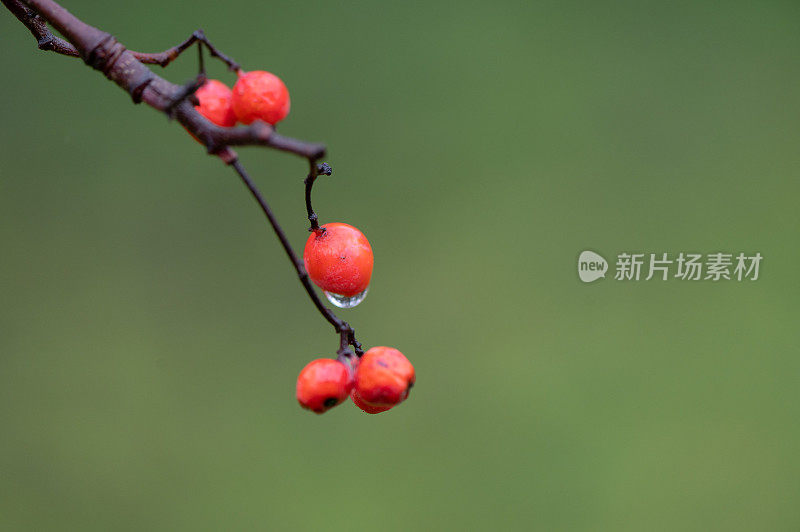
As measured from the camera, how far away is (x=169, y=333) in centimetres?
181

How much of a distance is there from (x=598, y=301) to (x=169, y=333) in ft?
3.97

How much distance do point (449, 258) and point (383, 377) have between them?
4.46 feet

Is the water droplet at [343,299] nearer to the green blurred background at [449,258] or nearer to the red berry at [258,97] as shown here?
the red berry at [258,97]

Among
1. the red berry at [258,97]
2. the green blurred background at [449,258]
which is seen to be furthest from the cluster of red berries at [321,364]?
the green blurred background at [449,258]

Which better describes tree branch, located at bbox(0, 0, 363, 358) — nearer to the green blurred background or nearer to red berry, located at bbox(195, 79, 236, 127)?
red berry, located at bbox(195, 79, 236, 127)

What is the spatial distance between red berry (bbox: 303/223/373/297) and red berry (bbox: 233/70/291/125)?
5.1 inches

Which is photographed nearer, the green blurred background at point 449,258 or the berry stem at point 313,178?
the berry stem at point 313,178

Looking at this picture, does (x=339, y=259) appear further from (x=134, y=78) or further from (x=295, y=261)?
(x=134, y=78)

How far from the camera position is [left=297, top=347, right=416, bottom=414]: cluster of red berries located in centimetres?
57

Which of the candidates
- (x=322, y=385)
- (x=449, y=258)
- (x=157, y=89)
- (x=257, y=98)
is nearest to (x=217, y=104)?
(x=257, y=98)

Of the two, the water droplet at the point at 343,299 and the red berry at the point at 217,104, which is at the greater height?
the red berry at the point at 217,104

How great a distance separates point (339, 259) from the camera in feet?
2.12

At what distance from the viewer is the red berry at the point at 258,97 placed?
572mm

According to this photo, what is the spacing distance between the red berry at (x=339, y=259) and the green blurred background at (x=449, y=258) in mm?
1073
